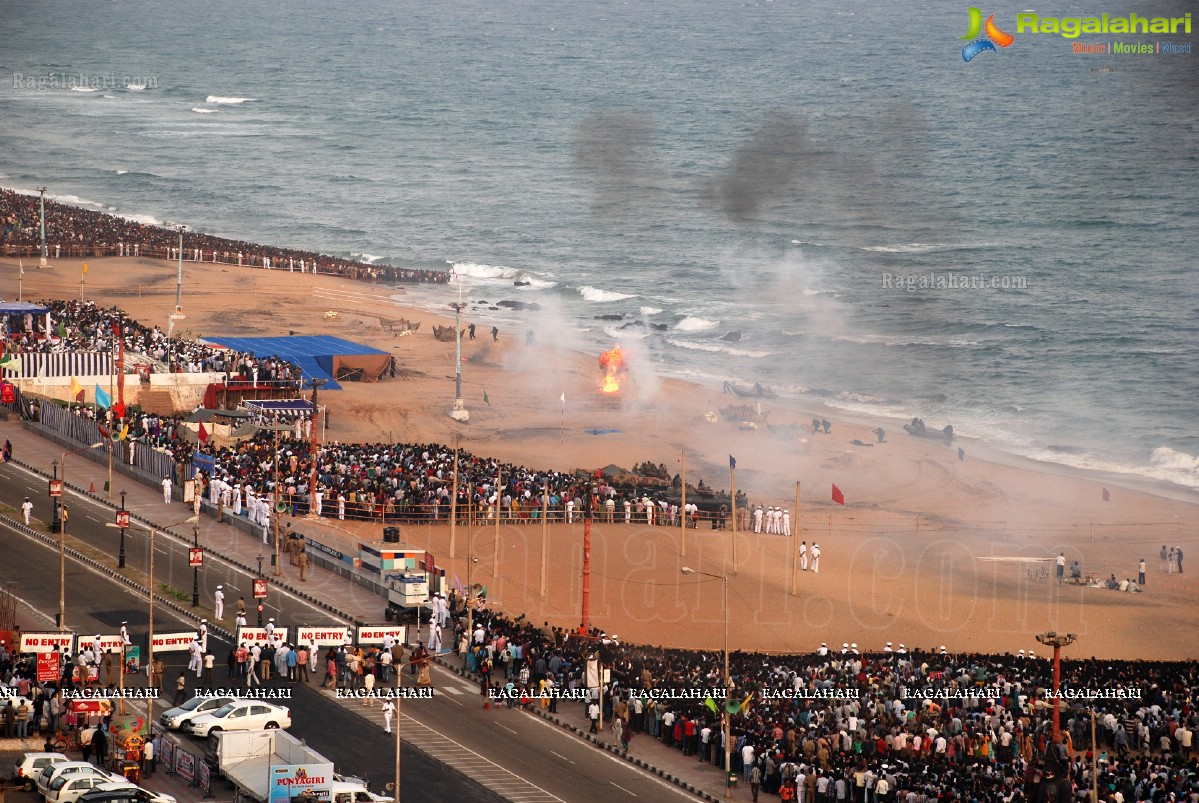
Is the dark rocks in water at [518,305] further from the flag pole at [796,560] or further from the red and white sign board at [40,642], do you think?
the red and white sign board at [40,642]

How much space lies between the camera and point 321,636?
155 ft

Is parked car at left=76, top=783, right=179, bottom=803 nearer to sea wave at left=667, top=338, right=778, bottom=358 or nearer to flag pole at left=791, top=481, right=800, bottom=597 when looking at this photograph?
flag pole at left=791, top=481, right=800, bottom=597

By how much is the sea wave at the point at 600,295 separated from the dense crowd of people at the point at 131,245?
10.5 metres

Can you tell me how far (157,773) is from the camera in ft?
131

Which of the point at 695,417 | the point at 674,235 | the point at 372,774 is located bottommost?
the point at 372,774

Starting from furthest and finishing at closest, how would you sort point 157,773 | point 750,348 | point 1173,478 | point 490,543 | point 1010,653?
point 750,348 → point 1173,478 → point 490,543 → point 1010,653 → point 157,773

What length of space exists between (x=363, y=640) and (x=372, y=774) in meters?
7.45

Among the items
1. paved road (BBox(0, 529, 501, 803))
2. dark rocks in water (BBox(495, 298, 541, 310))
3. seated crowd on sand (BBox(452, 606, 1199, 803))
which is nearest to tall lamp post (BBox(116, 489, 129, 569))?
paved road (BBox(0, 529, 501, 803))

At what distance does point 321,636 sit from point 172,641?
3.93 m

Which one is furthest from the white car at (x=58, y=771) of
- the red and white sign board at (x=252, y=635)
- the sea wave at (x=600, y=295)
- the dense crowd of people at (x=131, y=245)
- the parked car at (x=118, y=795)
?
the sea wave at (x=600, y=295)

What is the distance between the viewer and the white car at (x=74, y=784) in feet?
116

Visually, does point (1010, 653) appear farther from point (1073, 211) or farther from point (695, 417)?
point (1073, 211)

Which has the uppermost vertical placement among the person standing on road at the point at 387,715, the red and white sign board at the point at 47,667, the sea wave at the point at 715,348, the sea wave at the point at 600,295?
the sea wave at the point at 600,295

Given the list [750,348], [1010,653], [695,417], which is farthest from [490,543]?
[750,348]
